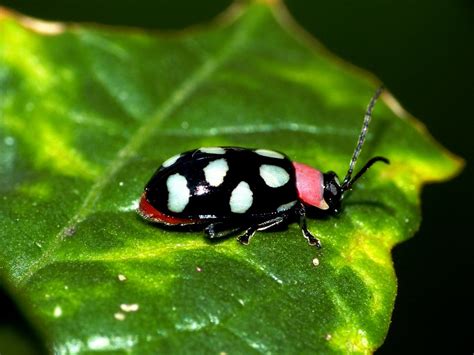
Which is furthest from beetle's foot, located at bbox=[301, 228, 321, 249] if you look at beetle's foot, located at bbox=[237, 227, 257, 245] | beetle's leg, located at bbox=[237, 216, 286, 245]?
beetle's foot, located at bbox=[237, 227, 257, 245]

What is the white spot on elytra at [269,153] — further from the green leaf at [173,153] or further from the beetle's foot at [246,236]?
the beetle's foot at [246,236]

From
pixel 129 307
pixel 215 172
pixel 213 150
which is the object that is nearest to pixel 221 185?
pixel 215 172

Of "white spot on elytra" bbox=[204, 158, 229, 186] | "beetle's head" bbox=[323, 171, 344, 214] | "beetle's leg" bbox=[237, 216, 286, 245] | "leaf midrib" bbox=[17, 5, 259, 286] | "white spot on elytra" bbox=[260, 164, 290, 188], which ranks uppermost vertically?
"beetle's head" bbox=[323, 171, 344, 214]

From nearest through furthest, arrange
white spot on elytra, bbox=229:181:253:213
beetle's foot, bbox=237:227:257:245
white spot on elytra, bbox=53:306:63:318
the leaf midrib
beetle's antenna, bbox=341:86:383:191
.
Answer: white spot on elytra, bbox=53:306:63:318 < the leaf midrib < beetle's foot, bbox=237:227:257:245 < white spot on elytra, bbox=229:181:253:213 < beetle's antenna, bbox=341:86:383:191

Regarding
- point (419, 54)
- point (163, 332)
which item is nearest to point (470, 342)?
point (419, 54)

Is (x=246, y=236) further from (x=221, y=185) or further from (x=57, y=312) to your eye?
(x=57, y=312)

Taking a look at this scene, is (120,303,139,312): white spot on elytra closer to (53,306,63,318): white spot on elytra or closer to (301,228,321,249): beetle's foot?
(53,306,63,318): white spot on elytra

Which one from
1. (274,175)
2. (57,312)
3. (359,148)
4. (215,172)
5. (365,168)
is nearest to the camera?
(57,312)

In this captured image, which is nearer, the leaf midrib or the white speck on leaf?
the white speck on leaf
